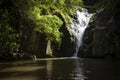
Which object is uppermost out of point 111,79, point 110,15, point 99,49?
point 110,15

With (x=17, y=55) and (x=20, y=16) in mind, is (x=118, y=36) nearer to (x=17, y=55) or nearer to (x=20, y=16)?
(x=17, y=55)

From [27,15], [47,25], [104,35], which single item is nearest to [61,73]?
[27,15]

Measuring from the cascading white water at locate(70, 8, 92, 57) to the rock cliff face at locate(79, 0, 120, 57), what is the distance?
1.04 metres

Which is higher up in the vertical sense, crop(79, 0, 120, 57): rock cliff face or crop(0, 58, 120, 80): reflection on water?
crop(79, 0, 120, 57): rock cliff face

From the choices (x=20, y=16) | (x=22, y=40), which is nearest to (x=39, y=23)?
(x=20, y=16)

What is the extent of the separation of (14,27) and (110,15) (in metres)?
19.6

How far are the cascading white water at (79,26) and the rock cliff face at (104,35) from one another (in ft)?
3.40

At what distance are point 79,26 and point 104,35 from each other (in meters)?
7.42

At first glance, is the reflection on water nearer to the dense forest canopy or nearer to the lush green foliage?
the dense forest canopy

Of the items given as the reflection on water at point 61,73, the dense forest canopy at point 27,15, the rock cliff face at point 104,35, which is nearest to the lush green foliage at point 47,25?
the dense forest canopy at point 27,15

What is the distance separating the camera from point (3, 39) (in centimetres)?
2514

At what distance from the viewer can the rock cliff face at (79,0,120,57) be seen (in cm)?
3472

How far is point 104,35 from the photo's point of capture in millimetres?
38656

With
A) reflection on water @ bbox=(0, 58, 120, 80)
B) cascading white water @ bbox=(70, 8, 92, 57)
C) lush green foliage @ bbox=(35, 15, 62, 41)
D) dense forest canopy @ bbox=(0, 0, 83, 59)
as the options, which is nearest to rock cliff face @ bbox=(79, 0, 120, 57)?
cascading white water @ bbox=(70, 8, 92, 57)
